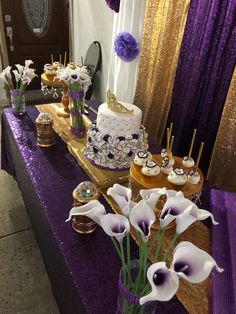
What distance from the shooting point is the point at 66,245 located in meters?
0.87

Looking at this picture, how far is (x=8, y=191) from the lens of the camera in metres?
2.09

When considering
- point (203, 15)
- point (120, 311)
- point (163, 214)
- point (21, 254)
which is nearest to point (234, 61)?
point (203, 15)

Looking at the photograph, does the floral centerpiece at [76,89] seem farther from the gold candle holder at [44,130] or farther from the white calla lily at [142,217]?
the white calla lily at [142,217]

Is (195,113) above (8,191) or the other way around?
above

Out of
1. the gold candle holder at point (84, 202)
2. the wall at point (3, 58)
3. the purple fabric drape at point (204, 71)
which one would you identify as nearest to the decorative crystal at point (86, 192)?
the gold candle holder at point (84, 202)

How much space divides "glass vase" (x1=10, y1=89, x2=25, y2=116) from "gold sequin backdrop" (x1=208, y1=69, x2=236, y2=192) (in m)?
1.18

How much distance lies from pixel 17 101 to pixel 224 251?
1.41 meters

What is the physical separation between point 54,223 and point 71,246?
0.12 metres

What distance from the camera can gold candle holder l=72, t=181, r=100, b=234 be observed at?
2.98ft

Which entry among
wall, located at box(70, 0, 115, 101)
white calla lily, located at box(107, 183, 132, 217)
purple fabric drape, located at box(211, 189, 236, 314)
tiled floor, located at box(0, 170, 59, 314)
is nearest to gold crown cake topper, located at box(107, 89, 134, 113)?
purple fabric drape, located at box(211, 189, 236, 314)

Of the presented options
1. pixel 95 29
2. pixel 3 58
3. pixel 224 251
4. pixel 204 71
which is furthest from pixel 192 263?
pixel 3 58

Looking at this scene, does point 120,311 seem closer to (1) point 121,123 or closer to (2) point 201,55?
(1) point 121,123

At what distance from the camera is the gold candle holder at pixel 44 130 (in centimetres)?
138

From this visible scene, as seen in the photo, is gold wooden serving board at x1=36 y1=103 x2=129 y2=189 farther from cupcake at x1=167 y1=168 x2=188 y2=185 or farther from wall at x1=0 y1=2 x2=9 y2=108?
wall at x1=0 y1=2 x2=9 y2=108
